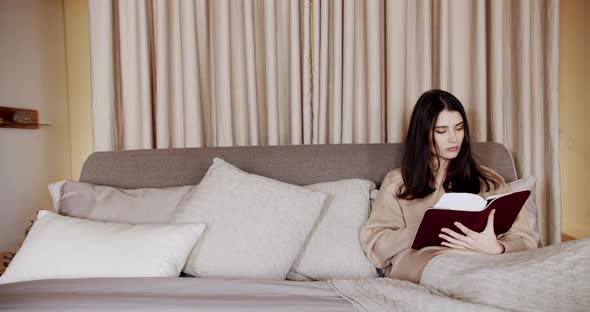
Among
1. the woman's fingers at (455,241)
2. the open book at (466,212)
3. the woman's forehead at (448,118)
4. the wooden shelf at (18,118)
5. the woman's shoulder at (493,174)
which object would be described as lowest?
the woman's fingers at (455,241)

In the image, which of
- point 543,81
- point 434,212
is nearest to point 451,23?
point 543,81

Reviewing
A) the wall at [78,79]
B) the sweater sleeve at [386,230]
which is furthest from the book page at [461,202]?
the wall at [78,79]

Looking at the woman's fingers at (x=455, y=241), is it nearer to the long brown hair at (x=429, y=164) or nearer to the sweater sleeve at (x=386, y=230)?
the sweater sleeve at (x=386, y=230)

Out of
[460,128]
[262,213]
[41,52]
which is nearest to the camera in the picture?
[262,213]

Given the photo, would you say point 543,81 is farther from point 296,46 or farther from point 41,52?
point 41,52

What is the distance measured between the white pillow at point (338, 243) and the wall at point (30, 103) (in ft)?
7.57

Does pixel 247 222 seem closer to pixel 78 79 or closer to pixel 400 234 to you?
pixel 400 234

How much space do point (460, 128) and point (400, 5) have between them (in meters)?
0.77

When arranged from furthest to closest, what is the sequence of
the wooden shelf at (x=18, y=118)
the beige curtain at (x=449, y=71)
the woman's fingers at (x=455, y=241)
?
the wooden shelf at (x=18, y=118), the beige curtain at (x=449, y=71), the woman's fingers at (x=455, y=241)

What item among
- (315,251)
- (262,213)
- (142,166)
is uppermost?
(142,166)

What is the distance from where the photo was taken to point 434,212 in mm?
1072

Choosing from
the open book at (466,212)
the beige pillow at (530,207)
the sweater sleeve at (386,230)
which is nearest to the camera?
the open book at (466,212)

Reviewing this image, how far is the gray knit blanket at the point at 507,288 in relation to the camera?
0.81m

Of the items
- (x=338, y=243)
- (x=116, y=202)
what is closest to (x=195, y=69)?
(x=116, y=202)
